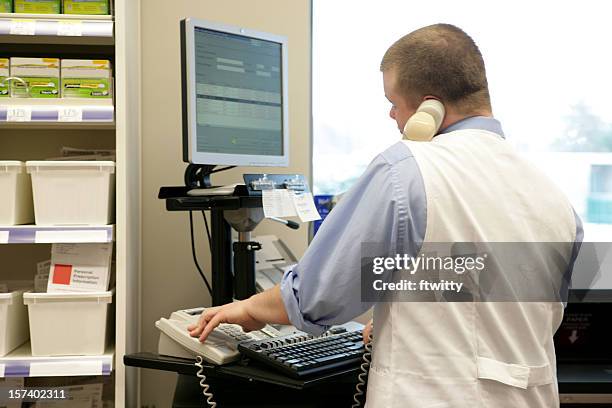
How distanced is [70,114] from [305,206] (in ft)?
2.44

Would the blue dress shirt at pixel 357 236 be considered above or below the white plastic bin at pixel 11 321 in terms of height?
above

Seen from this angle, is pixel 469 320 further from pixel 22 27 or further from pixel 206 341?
pixel 22 27

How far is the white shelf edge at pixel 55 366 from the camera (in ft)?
5.74

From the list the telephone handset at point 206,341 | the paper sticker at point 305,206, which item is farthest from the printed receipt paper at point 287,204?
the telephone handset at point 206,341

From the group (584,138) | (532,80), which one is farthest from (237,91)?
(584,138)

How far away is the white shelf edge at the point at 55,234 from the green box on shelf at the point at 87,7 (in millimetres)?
638

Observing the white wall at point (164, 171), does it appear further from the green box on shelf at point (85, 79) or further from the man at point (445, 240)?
the man at point (445, 240)

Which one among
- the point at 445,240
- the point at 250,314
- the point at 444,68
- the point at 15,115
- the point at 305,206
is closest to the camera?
the point at 445,240

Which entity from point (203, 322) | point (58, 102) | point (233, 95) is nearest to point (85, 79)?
point (58, 102)

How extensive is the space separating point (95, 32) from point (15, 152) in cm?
73

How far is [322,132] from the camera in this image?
2652mm

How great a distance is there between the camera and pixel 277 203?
6.15ft

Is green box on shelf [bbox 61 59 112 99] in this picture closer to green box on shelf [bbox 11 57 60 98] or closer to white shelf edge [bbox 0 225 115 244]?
green box on shelf [bbox 11 57 60 98]

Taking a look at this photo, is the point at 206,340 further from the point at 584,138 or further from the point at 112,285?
the point at 584,138
